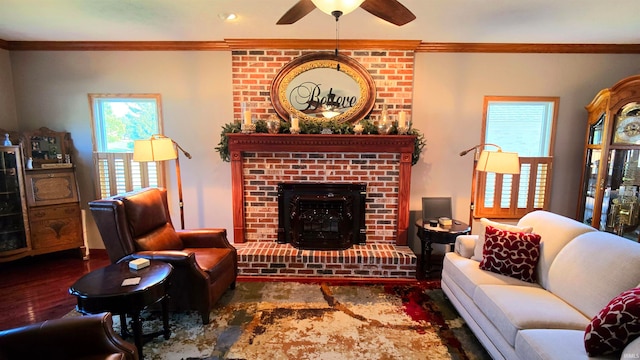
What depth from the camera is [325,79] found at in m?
3.74

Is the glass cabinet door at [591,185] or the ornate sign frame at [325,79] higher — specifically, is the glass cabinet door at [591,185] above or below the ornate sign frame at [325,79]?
below

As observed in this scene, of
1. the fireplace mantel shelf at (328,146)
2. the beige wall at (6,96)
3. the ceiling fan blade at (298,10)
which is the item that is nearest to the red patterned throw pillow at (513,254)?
the fireplace mantel shelf at (328,146)

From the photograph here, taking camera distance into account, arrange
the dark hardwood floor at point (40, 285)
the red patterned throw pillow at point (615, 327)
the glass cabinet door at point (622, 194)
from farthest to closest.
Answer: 1. the glass cabinet door at point (622, 194)
2. the dark hardwood floor at point (40, 285)
3. the red patterned throw pillow at point (615, 327)

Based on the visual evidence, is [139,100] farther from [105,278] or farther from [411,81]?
[411,81]

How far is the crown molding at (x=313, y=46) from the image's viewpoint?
3.65 m

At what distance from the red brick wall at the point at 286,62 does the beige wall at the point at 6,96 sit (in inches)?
109

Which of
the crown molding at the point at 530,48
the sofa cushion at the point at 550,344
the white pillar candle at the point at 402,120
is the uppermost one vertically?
the crown molding at the point at 530,48

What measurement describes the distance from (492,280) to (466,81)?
2471mm

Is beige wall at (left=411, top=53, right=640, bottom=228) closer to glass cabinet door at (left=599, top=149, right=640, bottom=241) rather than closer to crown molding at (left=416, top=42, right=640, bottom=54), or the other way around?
crown molding at (left=416, top=42, right=640, bottom=54)

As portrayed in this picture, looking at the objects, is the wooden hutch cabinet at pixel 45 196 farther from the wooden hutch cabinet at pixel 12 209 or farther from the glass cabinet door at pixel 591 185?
the glass cabinet door at pixel 591 185

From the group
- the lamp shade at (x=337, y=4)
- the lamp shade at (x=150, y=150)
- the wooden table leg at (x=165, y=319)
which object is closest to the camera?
the lamp shade at (x=337, y=4)

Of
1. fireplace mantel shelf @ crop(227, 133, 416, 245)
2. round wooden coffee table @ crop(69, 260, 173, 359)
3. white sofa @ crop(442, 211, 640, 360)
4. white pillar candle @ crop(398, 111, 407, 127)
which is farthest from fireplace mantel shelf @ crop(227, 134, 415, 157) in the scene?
round wooden coffee table @ crop(69, 260, 173, 359)

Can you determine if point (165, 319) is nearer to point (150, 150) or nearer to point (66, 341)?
point (66, 341)

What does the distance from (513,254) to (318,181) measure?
2.14m
